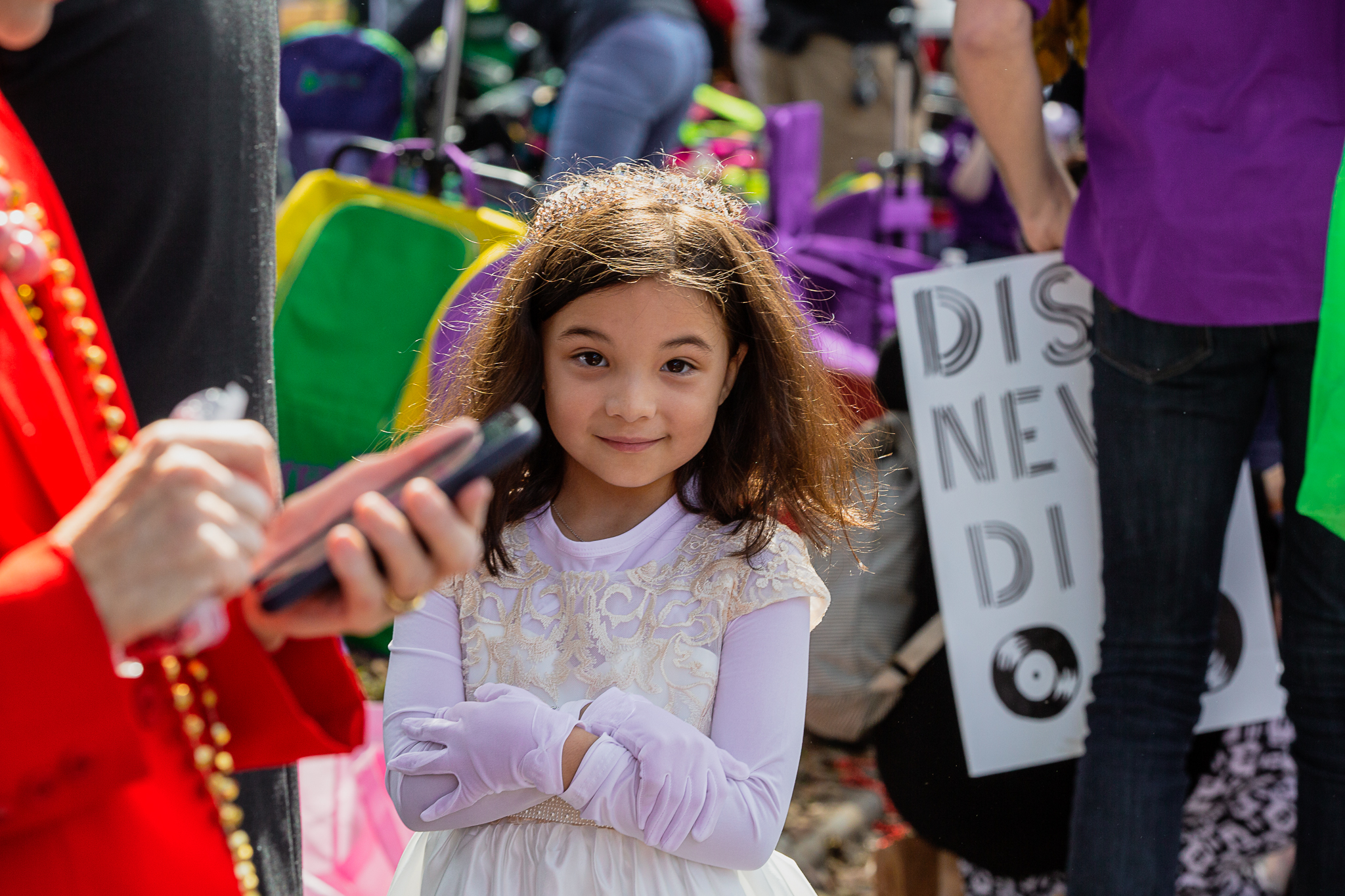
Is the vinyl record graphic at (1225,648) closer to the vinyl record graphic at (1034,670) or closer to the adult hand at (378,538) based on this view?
the vinyl record graphic at (1034,670)

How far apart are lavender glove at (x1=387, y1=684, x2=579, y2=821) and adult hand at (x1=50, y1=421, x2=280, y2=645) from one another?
562 mm

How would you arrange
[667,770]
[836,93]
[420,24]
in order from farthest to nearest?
[836,93] < [420,24] < [667,770]

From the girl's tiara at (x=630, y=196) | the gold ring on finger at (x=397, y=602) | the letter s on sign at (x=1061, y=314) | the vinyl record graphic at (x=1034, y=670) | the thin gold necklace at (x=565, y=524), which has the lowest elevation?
the vinyl record graphic at (x=1034, y=670)

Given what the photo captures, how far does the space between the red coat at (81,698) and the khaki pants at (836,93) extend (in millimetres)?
4359

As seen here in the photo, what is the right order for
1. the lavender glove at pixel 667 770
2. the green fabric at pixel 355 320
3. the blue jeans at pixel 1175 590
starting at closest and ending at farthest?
the lavender glove at pixel 667 770, the blue jeans at pixel 1175 590, the green fabric at pixel 355 320

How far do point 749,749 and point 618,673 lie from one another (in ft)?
0.53

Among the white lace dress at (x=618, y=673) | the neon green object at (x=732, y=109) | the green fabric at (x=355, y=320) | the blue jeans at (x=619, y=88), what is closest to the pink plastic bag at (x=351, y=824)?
the white lace dress at (x=618, y=673)

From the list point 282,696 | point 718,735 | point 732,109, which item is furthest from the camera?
point 732,109

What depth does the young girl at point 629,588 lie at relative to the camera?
49.1 inches

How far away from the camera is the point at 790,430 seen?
1.52 metres

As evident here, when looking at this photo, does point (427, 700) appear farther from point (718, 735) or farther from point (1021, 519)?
point (1021, 519)

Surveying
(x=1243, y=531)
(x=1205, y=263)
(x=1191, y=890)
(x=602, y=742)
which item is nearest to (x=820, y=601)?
(x=602, y=742)

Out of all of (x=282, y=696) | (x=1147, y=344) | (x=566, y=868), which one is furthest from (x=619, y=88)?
(x=282, y=696)

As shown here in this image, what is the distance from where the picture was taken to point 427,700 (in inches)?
53.5
